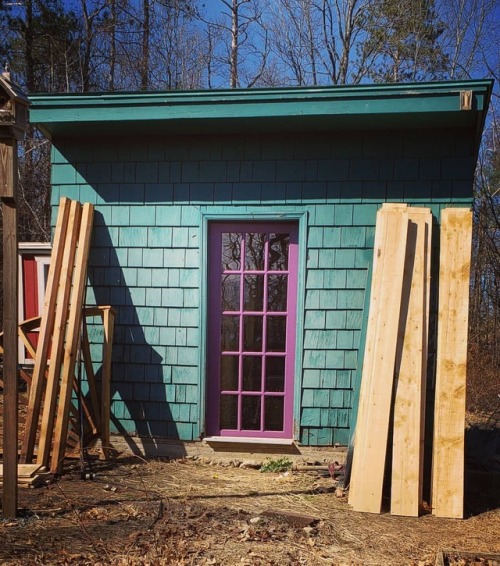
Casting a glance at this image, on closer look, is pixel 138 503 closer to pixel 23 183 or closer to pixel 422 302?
pixel 422 302

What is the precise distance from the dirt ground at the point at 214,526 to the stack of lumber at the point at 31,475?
0.20ft

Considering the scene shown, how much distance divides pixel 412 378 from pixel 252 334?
1.71 metres

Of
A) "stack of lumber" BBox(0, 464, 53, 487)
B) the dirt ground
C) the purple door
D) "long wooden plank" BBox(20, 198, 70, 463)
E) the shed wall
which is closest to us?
the dirt ground

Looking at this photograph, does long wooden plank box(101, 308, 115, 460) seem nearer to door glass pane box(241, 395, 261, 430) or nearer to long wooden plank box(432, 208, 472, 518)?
door glass pane box(241, 395, 261, 430)

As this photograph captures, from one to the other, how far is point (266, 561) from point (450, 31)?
50.2 ft

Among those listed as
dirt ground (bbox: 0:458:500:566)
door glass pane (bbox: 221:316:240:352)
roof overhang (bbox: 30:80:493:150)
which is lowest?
dirt ground (bbox: 0:458:500:566)

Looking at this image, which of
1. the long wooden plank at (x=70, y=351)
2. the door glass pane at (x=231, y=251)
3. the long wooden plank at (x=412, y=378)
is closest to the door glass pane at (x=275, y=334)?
the door glass pane at (x=231, y=251)

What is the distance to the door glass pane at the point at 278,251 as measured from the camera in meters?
5.57

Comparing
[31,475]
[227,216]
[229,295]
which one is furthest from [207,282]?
[31,475]

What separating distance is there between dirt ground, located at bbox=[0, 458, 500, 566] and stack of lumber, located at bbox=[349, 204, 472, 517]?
0.79 ft

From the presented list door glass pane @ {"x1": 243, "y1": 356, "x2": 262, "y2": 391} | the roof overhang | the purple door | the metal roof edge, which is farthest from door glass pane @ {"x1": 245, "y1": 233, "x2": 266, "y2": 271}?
the metal roof edge

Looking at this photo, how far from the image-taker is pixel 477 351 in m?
12.0

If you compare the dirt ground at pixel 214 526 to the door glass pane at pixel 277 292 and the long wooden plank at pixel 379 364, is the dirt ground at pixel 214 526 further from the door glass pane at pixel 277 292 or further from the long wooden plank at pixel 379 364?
the door glass pane at pixel 277 292

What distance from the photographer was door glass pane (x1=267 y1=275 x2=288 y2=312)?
557 centimetres
